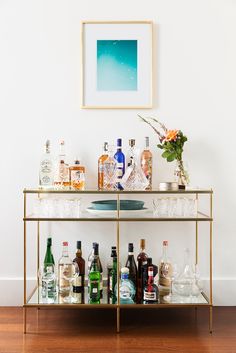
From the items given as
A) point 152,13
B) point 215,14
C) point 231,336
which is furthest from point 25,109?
point 231,336

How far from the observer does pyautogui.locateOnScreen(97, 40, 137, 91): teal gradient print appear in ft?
9.66

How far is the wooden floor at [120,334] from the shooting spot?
233cm

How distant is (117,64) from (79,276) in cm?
129

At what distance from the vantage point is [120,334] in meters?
2.51

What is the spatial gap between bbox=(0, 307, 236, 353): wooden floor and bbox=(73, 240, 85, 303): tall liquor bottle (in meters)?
0.18

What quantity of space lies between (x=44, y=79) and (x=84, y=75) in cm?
25

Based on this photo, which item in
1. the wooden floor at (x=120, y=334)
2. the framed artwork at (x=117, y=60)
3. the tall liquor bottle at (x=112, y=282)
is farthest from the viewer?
the framed artwork at (x=117, y=60)

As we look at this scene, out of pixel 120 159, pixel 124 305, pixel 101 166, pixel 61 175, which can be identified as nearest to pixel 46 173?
pixel 61 175

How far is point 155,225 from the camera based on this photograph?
3.00m

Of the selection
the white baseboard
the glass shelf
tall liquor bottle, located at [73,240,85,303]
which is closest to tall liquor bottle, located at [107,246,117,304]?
the glass shelf

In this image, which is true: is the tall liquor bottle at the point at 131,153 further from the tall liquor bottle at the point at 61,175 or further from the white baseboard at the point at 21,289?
the white baseboard at the point at 21,289

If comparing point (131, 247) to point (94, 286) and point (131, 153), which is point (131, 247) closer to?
point (94, 286)

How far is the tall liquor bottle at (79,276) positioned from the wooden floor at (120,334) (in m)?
0.18

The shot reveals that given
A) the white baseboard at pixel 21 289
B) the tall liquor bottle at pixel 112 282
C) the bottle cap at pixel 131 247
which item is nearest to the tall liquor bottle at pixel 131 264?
the bottle cap at pixel 131 247
